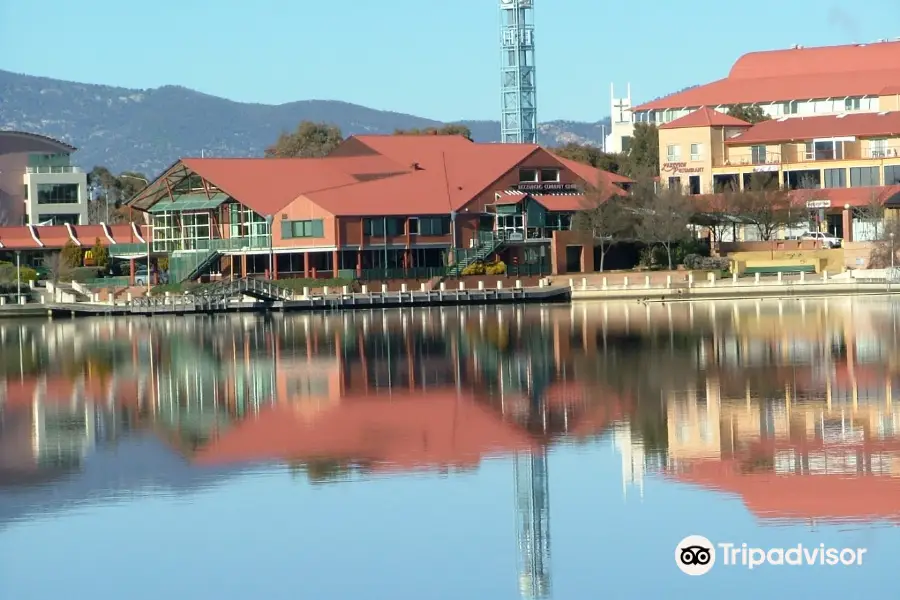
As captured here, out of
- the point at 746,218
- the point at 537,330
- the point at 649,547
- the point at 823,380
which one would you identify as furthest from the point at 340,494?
the point at 746,218

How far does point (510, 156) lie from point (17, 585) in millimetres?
76688

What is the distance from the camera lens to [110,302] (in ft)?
284

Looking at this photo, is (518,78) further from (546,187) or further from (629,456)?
(629,456)

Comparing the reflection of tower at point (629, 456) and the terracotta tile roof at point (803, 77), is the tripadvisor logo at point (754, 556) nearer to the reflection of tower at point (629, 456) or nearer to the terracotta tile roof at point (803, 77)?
the reflection of tower at point (629, 456)

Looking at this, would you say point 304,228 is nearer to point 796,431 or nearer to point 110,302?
point 110,302

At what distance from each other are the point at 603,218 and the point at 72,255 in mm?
34190

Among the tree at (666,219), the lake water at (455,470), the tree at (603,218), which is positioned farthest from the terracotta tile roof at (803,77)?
the lake water at (455,470)

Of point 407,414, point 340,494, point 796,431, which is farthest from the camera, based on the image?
point 407,414

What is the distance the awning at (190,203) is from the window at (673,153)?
28939 millimetres

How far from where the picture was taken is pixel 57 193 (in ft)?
426

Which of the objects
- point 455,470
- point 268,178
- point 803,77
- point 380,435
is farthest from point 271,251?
point 455,470

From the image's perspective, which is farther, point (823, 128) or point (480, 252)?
point (823, 128)

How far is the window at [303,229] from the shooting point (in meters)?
88.7

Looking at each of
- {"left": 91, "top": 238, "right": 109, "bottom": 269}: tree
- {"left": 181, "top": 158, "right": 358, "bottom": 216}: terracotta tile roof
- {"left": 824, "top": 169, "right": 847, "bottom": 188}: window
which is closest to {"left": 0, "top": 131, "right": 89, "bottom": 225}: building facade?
{"left": 91, "top": 238, "right": 109, "bottom": 269}: tree
